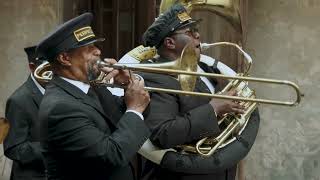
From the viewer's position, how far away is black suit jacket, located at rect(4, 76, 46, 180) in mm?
4676

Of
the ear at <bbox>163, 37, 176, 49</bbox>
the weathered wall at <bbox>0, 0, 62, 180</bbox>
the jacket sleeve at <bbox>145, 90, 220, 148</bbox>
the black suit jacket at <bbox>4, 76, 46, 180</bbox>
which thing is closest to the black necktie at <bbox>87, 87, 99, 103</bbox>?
the jacket sleeve at <bbox>145, 90, 220, 148</bbox>

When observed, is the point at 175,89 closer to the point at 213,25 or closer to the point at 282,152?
the point at 213,25

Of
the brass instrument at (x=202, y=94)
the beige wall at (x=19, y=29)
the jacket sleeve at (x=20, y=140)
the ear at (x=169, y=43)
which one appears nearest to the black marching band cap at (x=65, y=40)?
the brass instrument at (x=202, y=94)

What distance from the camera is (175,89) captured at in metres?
4.18

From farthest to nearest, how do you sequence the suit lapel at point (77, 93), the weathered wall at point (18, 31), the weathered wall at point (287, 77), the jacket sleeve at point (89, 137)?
the weathered wall at point (18, 31), the weathered wall at point (287, 77), the suit lapel at point (77, 93), the jacket sleeve at point (89, 137)

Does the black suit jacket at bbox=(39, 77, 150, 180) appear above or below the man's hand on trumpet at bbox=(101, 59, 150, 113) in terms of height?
below

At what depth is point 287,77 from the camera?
21.7 ft

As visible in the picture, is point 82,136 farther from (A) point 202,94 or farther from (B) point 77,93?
(A) point 202,94

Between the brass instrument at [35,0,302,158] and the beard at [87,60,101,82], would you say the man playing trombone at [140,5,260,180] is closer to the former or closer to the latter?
the brass instrument at [35,0,302,158]

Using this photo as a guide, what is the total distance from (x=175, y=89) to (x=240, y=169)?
2.67 meters

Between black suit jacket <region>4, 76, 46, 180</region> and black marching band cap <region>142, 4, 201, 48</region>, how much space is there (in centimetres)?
91

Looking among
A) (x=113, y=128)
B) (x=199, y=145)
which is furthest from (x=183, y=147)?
(x=113, y=128)

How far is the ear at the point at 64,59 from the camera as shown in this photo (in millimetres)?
3562

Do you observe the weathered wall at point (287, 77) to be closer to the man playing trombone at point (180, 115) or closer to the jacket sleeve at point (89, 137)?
the man playing trombone at point (180, 115)
